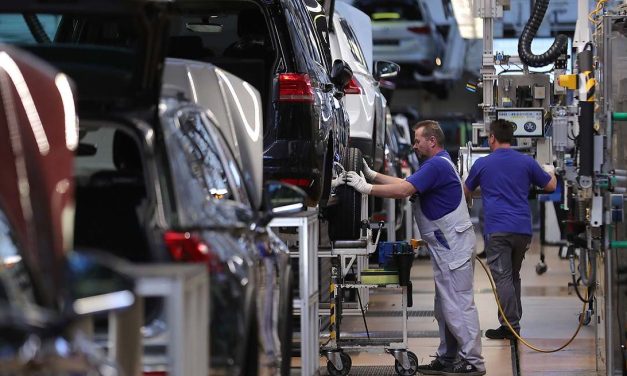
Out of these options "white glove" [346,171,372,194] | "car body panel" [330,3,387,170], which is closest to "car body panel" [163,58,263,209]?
"white glove" [346,171,372,194]

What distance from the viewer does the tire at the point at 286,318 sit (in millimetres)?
6469

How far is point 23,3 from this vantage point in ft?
18.1

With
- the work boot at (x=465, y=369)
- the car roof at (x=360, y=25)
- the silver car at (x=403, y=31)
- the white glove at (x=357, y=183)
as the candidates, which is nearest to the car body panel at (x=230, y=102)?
the white glove at (x=357, y=183)

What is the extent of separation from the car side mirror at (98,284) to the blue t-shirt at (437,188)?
6300 mm

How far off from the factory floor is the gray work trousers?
0.33 metres

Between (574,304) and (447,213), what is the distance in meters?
5.52

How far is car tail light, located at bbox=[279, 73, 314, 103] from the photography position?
9016mm

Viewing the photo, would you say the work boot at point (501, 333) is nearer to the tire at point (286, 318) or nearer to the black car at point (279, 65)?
the black car at point (279, 65)

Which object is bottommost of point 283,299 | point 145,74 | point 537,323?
point 537,323

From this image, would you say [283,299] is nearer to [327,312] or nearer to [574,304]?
[327,312]

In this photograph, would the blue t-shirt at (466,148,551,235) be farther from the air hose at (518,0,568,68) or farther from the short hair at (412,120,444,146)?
the air hose at (518,0,568,68)

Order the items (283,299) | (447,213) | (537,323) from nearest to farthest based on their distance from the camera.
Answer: (283,299) < (447,213) < (537,323)

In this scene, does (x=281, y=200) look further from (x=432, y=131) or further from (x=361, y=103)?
(x=361, y=103)

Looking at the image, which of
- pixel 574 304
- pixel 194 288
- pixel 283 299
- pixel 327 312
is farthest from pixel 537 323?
pixel 194 288
